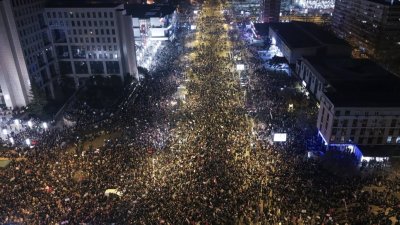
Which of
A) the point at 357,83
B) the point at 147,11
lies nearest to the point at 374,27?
the point at 357,83

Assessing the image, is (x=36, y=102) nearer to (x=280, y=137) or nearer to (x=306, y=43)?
(x=280, y=137)

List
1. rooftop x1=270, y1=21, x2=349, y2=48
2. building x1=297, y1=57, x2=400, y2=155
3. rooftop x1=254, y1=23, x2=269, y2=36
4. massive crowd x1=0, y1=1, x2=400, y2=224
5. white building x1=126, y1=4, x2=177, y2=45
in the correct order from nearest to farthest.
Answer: massive crowd x1=0, y1=1, x2=400, y2=224 → building x1=297, y1=57, x2=400, y2=155 → rooftop x1=270, y1=21, x2=349, y2=48 → white building x1=126, y1=4, x2=177, y2=45 → rooftop x1=254, y1=23, x2=269, y2=36

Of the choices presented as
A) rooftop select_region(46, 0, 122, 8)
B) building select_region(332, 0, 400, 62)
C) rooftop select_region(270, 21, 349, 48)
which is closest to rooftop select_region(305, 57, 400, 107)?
rooftop select_region(270, 21, 349, 48)

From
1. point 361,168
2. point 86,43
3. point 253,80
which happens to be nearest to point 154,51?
point 86,43

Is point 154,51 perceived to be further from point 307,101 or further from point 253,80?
point 307,101

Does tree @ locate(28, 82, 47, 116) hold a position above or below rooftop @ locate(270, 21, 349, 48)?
below

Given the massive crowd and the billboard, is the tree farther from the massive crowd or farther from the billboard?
the billboard
